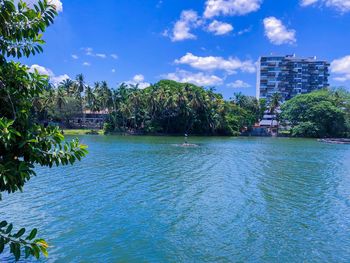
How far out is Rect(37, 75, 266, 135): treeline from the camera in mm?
91500

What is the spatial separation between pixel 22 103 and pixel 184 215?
39.6 feet

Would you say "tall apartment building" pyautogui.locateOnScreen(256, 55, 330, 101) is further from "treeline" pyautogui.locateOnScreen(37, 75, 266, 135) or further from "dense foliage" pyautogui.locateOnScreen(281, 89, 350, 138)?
"treeline" pyautogui.locateOnScreen(37, 75, 266, 135)

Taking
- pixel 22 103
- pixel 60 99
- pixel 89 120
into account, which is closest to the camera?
pixel 22 103

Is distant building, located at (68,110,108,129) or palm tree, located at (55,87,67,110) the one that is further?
distant building, located at (68,110,108,129)

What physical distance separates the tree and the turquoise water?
698 cm

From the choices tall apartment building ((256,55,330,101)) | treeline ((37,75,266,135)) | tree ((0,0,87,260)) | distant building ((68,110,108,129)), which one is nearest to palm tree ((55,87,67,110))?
treeline ((37,75,266,135))

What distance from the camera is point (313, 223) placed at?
1522 cm

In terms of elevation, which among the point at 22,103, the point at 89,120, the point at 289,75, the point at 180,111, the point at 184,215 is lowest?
the point at 184,215

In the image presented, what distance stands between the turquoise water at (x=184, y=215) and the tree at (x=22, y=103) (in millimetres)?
6984

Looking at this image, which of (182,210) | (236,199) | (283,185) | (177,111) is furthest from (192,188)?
(177,111)

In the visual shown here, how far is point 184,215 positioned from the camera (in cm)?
1580

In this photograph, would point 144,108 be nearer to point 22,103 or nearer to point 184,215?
point 184,215

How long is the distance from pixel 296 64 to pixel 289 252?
560 ft

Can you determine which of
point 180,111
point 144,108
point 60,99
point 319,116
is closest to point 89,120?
point 60,99
